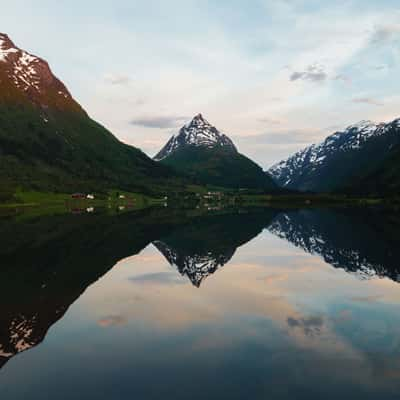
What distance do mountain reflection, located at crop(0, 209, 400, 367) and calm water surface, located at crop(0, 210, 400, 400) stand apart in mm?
215

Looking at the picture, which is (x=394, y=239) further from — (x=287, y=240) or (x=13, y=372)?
(x=13, y=372)

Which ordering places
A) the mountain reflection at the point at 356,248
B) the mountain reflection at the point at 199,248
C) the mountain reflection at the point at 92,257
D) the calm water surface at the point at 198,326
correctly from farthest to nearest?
the mountain reflection at the point at 199,248 < the mountain reflection at the point at 356,248 < the mountain reflection at the point at 92,257 < the calm water surface at the point at 198,326

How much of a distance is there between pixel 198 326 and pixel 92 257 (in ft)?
111

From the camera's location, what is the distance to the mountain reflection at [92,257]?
3325cm

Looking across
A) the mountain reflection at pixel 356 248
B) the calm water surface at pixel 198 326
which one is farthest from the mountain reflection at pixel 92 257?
the calm water surface at pixel 198 326

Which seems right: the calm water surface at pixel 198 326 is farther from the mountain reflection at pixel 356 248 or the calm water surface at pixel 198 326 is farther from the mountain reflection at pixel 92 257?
the mountain reflection at pixel 356 248

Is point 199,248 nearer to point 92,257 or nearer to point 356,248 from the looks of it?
point 92,257

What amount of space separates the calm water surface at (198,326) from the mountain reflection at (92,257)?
0.21 meters

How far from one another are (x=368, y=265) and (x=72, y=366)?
42.6 meters

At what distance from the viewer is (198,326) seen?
100 feet

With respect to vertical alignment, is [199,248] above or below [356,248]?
below

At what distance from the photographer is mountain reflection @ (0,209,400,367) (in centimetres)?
3325

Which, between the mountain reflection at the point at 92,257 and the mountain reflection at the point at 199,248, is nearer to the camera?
the mountain reflection at the point at 92,257

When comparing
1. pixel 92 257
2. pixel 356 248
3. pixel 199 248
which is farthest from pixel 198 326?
pixel 356 248
